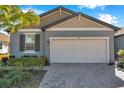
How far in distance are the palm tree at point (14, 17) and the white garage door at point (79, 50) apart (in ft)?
13.7

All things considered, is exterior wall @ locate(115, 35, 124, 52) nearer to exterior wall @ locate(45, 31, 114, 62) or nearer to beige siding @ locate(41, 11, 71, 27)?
exterior wall @ locate(45, 31, 114, 62)

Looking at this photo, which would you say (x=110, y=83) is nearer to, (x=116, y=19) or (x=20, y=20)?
(x=20, y=20)

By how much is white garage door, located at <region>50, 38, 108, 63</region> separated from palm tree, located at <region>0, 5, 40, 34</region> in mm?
4178

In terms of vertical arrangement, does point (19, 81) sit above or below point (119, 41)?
below

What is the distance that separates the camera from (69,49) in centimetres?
1898

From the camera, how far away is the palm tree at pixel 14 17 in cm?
1382

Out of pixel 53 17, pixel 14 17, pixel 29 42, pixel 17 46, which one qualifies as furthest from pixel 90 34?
pixel 14 17

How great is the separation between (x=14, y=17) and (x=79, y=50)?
681cm

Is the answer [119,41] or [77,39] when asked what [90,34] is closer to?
[77,39]

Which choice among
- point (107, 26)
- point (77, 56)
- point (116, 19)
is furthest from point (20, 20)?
point (116, 19)

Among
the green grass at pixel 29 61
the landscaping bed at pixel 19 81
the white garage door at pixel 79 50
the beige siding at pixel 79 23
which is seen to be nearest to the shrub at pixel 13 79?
the landscaping bed at pixel 19 81

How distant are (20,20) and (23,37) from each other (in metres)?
4.79

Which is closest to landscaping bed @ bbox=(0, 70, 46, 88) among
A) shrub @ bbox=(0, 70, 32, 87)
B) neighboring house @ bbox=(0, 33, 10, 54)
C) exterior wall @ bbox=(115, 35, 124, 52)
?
shrub @ bbox=(0, 70, 32, 87)

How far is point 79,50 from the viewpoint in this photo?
62.2ft
